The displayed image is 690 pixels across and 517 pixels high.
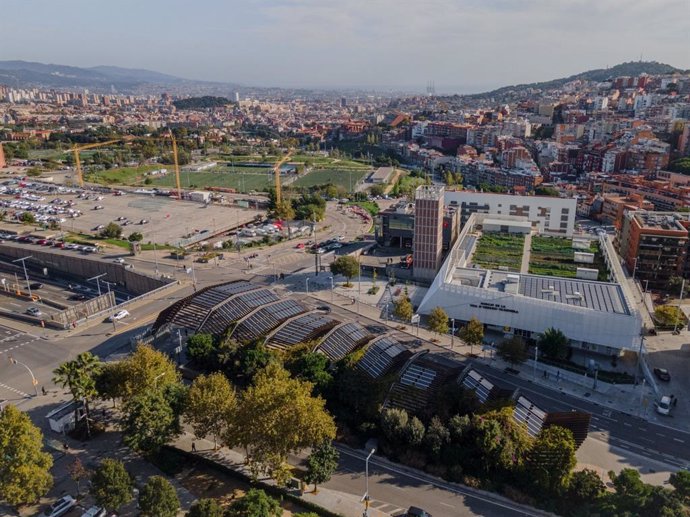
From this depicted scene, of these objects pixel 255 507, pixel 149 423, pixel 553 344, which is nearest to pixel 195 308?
pixel 149 423

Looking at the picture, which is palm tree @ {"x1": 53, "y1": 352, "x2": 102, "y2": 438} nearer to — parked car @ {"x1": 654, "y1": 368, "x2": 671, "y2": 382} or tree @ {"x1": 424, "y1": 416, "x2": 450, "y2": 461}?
tree @ {"x1": 424, "y1": 416, "x2": 450, "y2": 461}

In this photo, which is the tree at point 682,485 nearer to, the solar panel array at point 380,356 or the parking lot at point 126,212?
the solar panel array at point 380,356

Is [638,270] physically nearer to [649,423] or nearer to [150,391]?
[649,423]

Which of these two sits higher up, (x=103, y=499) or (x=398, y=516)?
(x=103, y=499)

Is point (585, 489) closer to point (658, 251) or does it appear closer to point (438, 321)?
point (438, 321)

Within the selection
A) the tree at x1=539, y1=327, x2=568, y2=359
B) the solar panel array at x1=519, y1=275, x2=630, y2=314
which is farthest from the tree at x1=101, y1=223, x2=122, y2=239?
the tree at x1=539, y1=327, x2=568, y2=359

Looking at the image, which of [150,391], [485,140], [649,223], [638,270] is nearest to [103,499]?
[150,391]

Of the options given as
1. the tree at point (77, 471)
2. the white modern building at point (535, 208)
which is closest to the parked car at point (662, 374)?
the white modern building at point (535, 208)
